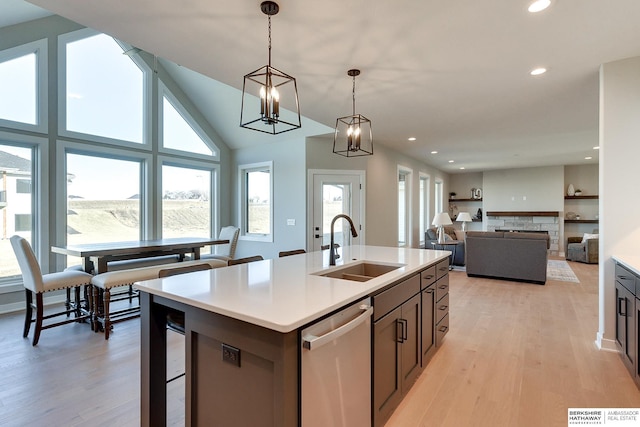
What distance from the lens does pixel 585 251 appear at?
23.2 ft

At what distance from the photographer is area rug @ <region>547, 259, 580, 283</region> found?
5.60 m

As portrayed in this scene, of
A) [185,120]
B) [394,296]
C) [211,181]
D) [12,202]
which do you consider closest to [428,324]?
[394,296]

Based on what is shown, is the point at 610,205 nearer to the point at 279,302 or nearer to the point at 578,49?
the point at 578,49

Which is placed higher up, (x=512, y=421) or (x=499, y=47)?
(x=499, y=47)

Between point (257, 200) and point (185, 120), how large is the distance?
2.03 m

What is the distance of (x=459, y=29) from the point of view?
2221mm

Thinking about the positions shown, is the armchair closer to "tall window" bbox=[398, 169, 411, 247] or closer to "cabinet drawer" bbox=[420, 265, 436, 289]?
"tall window" bbox=[398, 169, 411, 247]

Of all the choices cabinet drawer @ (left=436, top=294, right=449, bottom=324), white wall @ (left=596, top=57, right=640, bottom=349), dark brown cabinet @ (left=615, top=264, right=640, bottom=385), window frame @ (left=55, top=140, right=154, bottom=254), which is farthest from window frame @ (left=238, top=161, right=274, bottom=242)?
dark brown cabinet @ (left=615, top=264, right=640, bottom=385)

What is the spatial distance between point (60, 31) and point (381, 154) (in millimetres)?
5384

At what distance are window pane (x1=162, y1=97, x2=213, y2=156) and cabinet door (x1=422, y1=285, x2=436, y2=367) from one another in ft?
16.7

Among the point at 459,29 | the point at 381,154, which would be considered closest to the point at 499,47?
the point at 459,29

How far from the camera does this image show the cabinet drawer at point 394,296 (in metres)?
1.67

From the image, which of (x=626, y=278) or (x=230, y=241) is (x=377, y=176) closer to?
(x=230, y=241)

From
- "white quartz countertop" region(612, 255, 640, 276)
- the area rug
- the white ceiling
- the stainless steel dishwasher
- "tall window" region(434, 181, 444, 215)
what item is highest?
the white ceiling
